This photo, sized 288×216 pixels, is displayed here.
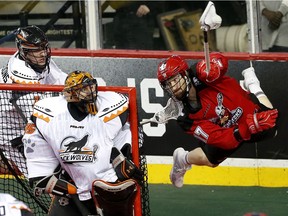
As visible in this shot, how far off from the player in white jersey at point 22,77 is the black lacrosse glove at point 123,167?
3.26 feet

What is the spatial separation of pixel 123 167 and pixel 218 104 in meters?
1.29

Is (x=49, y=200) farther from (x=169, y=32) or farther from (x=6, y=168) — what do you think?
(x=169, y=32)

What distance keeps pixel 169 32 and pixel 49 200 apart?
229cm

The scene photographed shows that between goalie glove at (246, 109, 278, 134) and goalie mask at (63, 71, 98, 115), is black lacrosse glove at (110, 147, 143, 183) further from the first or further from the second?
goalie glove at (246, 109, 278, 134)

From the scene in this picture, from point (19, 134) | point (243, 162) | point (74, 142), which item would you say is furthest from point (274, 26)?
point (74, 142)

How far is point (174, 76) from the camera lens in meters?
9.07

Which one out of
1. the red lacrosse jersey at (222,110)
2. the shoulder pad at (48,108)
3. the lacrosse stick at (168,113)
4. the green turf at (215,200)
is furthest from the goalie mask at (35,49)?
the green turf at (215,200)

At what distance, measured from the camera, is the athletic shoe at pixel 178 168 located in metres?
9.84

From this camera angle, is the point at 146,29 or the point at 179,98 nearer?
the point at 179,98

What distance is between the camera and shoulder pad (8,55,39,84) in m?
9.38

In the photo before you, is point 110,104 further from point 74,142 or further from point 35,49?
point 35,49

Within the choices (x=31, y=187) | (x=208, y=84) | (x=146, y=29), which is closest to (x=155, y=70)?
(x=146, y=29)

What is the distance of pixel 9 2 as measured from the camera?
10.7 metres

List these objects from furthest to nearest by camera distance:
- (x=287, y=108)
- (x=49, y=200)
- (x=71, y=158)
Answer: (x=287, y=108) < (x=49, y=200) < (x=71, y=158)
